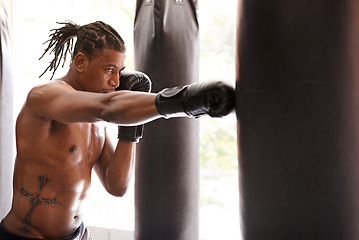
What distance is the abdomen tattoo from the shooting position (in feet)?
5.13

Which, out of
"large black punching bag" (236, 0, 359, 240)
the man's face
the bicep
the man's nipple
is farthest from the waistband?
"large black punching bag" (236, 0, 359, 240)

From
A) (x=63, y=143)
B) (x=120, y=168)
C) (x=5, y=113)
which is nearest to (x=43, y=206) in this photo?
(x=63, y=143)

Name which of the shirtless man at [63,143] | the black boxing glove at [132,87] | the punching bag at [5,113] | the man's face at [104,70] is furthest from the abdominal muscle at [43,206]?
the punching bag at [5,113]

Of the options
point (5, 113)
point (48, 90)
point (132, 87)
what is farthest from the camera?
point (5, 113)

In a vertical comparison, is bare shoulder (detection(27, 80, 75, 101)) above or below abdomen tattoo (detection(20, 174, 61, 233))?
above

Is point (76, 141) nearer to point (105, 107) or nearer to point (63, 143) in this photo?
point (63, 143)

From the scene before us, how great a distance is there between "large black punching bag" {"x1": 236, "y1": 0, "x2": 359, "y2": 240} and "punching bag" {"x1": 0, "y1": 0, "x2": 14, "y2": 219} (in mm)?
1762

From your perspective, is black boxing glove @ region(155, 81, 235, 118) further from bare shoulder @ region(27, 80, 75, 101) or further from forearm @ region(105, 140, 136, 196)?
forearm @ region(105, 140, 136, 196)

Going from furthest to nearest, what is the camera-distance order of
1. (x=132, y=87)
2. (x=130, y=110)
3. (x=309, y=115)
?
(x=132, y=87) → (x=130, y=110) → (x=309, y=115)

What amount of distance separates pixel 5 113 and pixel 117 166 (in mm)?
1007

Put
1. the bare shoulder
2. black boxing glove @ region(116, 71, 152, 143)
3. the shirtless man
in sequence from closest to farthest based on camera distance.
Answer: the bare shoulder → the shirtless man → black boxing glove @ region(116, 71, 152, 143)

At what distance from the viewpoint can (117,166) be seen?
1797mm

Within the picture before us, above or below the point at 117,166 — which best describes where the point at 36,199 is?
below

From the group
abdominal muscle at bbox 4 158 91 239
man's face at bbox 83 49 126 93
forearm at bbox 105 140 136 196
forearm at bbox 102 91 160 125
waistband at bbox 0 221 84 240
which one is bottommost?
waistband at bbox 0 221 84 240
